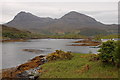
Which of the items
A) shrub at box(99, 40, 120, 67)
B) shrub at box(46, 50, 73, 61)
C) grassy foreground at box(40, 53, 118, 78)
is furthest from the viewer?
shrub at box(46, 50, 73, 61)

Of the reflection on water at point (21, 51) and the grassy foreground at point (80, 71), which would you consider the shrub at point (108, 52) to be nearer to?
the grassy foreground at point (80, 71)

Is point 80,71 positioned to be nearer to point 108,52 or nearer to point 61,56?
point 108,52

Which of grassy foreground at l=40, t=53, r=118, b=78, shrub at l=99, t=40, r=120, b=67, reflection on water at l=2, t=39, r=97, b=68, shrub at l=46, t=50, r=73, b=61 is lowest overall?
reflection on water at l=2, t=39, r=97, b=68

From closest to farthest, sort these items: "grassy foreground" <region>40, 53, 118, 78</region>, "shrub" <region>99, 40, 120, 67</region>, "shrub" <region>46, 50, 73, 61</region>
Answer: "grassy foreground" <region>40, 53, 118, 78</region>, "shrub" <region>99, 40, 120, 67</region>, "shrub" <region>46, 50, 73, 61</region>

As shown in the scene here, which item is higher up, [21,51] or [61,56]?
[61,56]

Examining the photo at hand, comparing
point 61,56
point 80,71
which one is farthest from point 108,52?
point 61,56

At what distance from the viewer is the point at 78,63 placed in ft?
74.3

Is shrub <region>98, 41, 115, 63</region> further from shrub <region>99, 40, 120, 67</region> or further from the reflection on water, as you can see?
the reflection on water

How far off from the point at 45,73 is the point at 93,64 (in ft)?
20.5

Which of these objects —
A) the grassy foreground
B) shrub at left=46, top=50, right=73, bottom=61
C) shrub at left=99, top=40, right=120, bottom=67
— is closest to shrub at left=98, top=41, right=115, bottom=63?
shrub at left=99, top=40, right=120, bottom=67

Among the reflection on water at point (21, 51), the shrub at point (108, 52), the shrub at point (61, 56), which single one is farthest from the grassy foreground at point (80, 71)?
the reflection on water at point (21, 51)

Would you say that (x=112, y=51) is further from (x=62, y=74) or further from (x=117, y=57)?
(x=62, y=74)

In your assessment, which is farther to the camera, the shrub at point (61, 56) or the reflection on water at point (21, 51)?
the reflection on water at point (21, 51)

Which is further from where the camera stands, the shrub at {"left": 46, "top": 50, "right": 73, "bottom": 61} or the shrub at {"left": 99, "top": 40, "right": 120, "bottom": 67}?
the shrub at {"left": 46, "top": 50, "right": 73, "bottom": 61}
